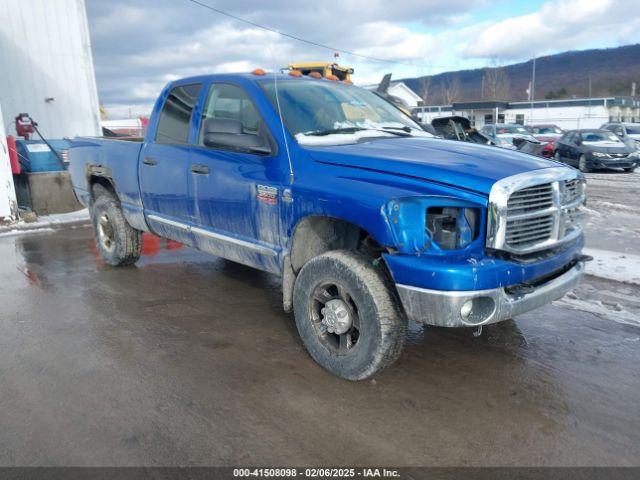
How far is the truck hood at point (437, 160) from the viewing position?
2902 mm

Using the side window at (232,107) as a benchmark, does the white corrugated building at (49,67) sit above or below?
above

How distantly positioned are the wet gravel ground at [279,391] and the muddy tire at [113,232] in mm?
1047

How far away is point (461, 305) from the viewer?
2.81 metres

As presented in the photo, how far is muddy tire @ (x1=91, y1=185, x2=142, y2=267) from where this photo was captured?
5820 mm

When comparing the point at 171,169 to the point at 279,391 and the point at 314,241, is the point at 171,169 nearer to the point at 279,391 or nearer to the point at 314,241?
the point at 314,241

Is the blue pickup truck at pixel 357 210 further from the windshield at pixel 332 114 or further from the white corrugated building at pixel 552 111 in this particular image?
the white corrugated building at pixel 552 111

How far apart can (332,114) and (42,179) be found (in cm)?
804

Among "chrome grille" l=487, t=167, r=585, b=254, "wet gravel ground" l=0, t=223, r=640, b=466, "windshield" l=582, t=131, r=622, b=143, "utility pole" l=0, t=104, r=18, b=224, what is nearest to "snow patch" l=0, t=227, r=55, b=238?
"utility pole" l=0, t=104, r=18, b=224

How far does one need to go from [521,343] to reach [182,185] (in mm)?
3027

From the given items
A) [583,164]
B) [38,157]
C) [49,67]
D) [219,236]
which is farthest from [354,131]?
[583,164]

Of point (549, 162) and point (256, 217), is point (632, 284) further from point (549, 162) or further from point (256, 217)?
point (256, 217)

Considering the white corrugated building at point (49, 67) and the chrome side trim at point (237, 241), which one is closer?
the chrome side trim at point (237, 241)

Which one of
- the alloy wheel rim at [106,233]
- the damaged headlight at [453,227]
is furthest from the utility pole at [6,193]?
the damaged headlight at [453,227]

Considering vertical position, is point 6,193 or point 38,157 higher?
point 38,157
